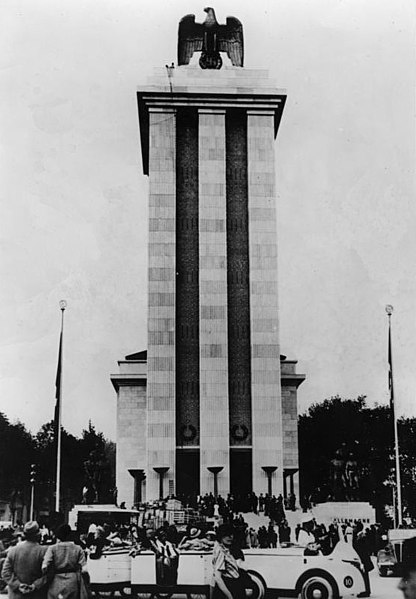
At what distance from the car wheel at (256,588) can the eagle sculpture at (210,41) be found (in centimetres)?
3641

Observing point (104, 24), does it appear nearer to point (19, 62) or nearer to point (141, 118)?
point (19, 62)


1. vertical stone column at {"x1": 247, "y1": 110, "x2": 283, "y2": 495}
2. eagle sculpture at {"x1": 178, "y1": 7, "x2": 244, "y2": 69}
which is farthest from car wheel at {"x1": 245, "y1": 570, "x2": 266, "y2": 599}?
eagle sculpture at {"x1": 178, "y1": 7, "x2": 244, "y2": 69}

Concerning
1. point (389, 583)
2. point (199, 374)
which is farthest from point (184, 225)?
point (389, 583)

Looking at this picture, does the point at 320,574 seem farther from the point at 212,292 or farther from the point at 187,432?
the point at 212,292

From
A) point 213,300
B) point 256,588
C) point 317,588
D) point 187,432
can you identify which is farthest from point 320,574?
point 213,300

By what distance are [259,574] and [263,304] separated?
94.5 ft

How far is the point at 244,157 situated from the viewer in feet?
150

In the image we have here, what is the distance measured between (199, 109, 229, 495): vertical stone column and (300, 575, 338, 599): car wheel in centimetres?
2593

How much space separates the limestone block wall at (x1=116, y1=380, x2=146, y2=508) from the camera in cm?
4588

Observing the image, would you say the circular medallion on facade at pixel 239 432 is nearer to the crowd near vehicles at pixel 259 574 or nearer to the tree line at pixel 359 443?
the tree line at pixel 359 443

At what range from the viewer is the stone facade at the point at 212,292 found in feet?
137

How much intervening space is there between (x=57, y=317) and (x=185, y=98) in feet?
44.9

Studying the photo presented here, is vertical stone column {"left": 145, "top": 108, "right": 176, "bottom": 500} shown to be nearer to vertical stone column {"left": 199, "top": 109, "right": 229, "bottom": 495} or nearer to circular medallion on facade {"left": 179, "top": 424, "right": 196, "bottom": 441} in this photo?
circular medallion on facade {"left": 179, "top": 424, "right": 196, "bottom": 441}

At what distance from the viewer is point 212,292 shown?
43.5 meters
